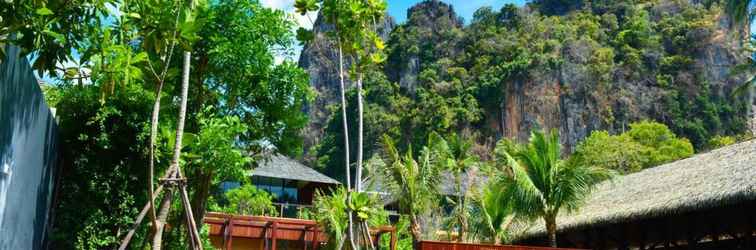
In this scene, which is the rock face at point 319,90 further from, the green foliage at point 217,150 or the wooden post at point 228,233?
the green foliage at point 217,150

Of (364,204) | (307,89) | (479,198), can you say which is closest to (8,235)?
(364,204)

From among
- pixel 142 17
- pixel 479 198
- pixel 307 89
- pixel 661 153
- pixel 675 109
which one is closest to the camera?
pixel 142 17

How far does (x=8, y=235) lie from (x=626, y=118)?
42.1 metres

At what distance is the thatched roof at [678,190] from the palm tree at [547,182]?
0.44m

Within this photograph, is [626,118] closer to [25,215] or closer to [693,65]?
[693,65]

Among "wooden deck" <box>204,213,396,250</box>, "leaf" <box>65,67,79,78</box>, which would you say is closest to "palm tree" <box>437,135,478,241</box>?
"wooden deck" <box>204,213,396,250</box>

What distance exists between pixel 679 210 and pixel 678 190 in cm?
100

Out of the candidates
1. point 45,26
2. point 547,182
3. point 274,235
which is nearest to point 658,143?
point 547,182

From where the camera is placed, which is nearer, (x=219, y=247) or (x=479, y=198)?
(x=219, y=247)

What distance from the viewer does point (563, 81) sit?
4353 centimetres

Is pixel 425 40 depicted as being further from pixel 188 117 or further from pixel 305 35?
pixel 188 117

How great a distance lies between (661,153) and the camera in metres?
34.6

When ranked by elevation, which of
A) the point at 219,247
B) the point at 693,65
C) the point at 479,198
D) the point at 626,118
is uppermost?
the point at 693,65

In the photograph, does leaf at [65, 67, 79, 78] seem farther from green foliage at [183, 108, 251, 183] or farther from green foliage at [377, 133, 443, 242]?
green foliage at [377, 133, 443, 242]
